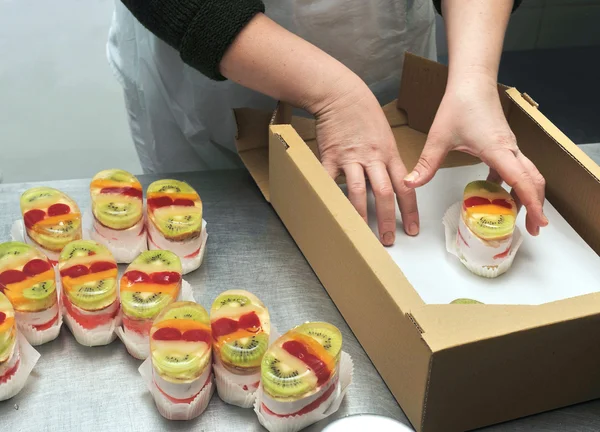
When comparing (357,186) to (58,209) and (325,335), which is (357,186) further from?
(58,209)

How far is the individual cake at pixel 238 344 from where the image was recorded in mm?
911

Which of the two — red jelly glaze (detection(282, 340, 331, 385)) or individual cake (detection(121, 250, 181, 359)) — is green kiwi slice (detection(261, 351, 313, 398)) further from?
individual cake (detection(121, 250, 181, 359))

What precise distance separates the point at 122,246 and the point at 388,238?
0.43m

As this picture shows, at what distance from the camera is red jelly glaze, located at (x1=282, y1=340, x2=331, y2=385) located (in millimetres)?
886

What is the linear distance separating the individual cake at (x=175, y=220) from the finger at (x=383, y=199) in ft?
0.93

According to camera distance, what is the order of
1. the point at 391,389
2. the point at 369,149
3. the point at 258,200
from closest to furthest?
the point at 391,389 → the point at 369,149 → the point at 258,200

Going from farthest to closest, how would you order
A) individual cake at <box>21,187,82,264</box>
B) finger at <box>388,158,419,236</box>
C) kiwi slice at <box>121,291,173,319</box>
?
finger at <box>388,158,419,236</box>, individual cake at <box>21,187,82,264</box>, kiwi slice at <box>121,291,173,319</box>

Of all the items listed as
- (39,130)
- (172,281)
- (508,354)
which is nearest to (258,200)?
(172,281)

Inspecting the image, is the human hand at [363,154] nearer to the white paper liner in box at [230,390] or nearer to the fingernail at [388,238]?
the fingernail at [388,238]

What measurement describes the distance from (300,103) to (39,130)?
68.8 inches

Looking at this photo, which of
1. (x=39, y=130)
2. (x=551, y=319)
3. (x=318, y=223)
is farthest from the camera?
(x=39, y=130)

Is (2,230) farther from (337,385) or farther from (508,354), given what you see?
(508,354)

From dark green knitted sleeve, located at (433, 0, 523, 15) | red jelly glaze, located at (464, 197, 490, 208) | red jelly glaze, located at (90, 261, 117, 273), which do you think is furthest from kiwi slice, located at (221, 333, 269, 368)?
dark green knitted sleeve, located at (433, 0, 523, 15)

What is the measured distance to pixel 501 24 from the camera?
127 centimetres
